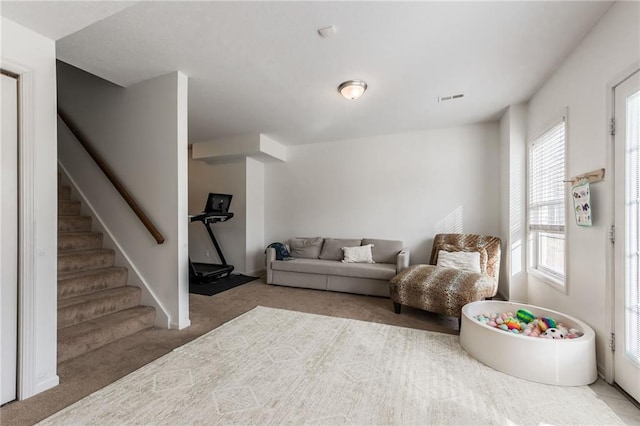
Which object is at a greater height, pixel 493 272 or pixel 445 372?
pixel 493 272

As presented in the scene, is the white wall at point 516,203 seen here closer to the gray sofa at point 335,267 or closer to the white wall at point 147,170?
the gray sofa at point 335,267

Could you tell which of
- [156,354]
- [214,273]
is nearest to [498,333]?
[156,354]

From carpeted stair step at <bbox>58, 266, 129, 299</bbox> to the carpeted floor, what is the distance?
27.0 inches

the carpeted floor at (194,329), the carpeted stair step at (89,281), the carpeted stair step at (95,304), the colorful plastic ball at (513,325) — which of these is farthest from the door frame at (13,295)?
the colorful plastic ball at (513,325)

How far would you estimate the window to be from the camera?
2.61 m

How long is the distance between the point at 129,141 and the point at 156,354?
2254 mm

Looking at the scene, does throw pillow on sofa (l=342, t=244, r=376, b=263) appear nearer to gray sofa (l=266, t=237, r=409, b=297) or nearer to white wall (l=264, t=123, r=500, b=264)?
gray sofa (l=266, t=237, r=409, b=297)

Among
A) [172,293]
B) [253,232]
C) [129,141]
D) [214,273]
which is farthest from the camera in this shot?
[253,232]

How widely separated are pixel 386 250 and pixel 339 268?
36.2 inches

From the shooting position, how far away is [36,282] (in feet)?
5.61

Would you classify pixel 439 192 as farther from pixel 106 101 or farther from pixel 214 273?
pixel 106 101

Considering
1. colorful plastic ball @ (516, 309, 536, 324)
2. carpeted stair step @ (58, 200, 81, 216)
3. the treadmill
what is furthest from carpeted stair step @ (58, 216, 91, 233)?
colorful plastic ball @ (516, 309, 536, 324)

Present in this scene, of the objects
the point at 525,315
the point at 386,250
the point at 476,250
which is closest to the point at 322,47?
the point at 525,315

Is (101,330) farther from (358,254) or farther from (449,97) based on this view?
(449,97)
